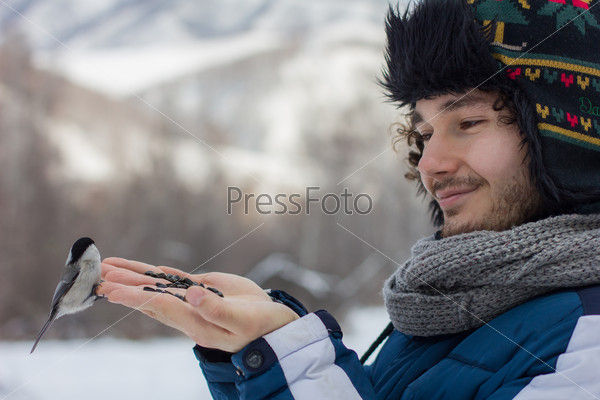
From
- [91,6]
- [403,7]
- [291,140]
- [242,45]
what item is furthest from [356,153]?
[403,7]

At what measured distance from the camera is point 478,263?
30.0 inches

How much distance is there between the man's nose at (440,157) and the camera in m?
0.86

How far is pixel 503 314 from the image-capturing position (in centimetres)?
75

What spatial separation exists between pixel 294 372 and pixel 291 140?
12.2 ft

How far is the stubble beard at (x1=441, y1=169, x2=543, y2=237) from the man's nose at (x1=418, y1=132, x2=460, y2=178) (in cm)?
4

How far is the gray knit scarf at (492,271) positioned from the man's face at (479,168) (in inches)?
2.4

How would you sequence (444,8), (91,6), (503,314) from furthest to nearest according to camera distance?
(91,6), (444,8), (503,314)

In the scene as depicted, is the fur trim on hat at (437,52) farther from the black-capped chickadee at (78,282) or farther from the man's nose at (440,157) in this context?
the black-capped chickadee at (78,282)

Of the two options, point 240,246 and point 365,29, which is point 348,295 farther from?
point 365,29

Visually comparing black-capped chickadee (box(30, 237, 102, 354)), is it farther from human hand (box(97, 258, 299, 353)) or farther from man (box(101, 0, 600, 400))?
human hand (box(97, 258, 299, 353))

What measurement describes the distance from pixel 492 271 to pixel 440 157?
21 cm

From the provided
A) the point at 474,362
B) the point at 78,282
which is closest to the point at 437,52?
the point at 474,362

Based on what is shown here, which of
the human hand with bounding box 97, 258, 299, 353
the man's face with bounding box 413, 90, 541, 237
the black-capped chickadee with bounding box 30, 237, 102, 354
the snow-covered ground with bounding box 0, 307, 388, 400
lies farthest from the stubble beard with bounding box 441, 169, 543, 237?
the snow-covered ground with bounding box 0, 307, 388, 400

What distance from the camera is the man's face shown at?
0.83 meters
